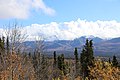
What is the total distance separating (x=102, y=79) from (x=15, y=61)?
679 inches

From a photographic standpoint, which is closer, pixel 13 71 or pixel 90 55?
pixel 13 71

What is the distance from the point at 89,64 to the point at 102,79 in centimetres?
2441

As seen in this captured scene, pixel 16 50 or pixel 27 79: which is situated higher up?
pixel 16 50

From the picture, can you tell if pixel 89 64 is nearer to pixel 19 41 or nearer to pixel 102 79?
Result: pixel 102 79

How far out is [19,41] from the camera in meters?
30.2

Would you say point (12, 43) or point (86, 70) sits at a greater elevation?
point (12, 43)

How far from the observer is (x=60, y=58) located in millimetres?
97688

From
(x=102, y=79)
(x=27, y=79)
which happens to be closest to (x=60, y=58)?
(x=27, y=79)

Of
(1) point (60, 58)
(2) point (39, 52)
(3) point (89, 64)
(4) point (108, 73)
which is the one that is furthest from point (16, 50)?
(1) point (60, 58)

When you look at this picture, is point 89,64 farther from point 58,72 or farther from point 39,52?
point 39,52

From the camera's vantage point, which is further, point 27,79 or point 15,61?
point 27,79

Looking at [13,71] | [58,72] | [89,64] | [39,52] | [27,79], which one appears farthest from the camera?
[58,72]

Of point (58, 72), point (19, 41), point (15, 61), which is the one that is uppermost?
point (19, 41)

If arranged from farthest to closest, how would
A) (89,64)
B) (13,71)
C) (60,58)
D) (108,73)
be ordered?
(60,58) → (89,64) → (108,73) → (13,71)
